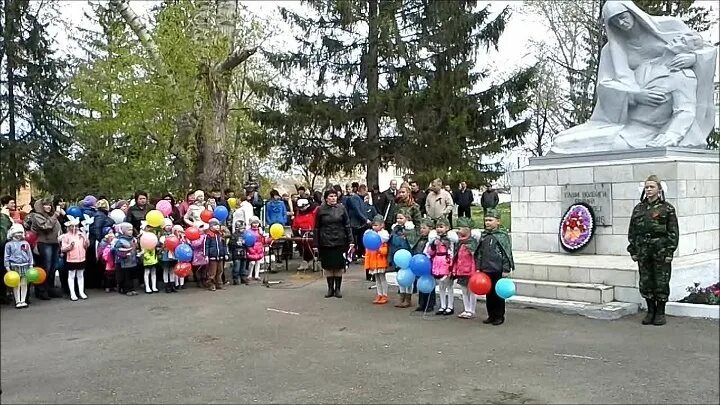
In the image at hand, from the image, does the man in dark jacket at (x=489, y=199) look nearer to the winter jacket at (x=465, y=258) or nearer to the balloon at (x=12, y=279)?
the winter jacket at (x=465, y=258)

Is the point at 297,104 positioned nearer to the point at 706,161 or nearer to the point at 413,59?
the point at 413,59

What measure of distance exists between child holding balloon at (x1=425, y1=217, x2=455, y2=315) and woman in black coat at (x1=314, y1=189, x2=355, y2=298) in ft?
5.79

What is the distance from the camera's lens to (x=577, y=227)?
33.4 feet

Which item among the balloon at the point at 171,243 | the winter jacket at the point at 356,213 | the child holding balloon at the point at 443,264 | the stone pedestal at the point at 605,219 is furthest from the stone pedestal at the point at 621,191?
the balloon at the point at 171,243

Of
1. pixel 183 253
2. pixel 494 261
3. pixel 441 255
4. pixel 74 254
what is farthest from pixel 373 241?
pixel 74 254

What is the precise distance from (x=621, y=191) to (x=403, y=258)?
3.72 m

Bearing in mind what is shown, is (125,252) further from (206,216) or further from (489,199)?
(489,199)

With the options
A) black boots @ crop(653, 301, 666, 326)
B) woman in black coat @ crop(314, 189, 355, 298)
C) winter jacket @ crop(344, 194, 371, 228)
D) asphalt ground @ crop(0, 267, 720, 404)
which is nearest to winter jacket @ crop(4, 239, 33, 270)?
asphalt ground @ crop(0, 267, 720, 404)

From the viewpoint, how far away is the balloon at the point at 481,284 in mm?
7492

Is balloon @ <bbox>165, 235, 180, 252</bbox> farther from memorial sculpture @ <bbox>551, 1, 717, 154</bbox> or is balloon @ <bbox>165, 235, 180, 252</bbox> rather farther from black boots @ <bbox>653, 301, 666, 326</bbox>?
black boots @ <bbox>653, 301, 666, 326</bbox>

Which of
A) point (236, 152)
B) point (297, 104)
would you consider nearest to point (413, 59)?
point (297, 104)

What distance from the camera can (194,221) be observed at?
37.6 ft

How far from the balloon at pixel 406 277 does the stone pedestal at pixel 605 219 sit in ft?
5.10

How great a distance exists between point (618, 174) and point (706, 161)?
1321 mm
